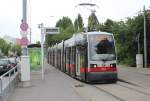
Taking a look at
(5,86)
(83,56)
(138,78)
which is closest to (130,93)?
(5,86)

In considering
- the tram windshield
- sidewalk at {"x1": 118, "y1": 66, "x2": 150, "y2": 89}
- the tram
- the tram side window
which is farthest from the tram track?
the tram side window

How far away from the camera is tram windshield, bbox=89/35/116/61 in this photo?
24641 millimetres

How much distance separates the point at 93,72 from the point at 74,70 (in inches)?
197

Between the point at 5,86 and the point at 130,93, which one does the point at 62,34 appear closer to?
the point at 130,93

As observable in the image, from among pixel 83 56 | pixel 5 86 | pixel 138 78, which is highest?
pixel 83 56

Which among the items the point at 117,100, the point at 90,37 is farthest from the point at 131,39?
the point at 117,100

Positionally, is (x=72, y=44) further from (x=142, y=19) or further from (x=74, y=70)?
(x=142, y=19)

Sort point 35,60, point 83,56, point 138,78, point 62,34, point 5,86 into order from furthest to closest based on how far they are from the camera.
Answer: point 62,34, point 35,60, point 138,78, point 83,56, point 5,86

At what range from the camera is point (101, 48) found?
24.9 metres

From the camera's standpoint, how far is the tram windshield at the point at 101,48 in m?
24.6

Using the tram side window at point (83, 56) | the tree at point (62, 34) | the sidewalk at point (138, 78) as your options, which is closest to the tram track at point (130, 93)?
the sidewalk at point (138, 78)

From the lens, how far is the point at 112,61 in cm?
2477

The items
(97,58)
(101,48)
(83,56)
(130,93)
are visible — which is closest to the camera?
(130,93)

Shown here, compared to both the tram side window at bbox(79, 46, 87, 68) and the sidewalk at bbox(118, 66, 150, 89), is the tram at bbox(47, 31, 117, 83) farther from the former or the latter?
the sidewalk at bbox(118, 66, 150, 89)
